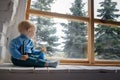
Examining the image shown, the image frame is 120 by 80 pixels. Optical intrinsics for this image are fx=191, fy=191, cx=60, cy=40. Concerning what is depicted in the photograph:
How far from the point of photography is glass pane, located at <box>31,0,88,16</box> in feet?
6.50

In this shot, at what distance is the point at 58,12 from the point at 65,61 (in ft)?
1.71

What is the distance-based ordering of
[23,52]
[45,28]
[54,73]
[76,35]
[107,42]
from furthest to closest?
[107,42]
[76,35]
[45,28]
[23,52]
[54,73]

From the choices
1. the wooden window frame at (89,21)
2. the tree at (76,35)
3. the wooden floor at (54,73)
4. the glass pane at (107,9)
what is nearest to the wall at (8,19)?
the wooden window frame at (89,21)

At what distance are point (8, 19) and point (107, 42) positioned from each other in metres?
1.18

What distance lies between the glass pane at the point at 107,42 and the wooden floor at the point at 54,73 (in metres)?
0.63

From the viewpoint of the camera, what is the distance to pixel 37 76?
1.33 metres

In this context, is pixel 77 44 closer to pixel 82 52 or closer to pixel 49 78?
pixel 82 52

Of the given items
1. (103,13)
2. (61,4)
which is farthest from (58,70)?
(103,13)

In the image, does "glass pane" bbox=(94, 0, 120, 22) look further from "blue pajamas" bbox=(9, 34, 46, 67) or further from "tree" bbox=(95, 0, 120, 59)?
"blue pajamas" bbox=(9, 34, 46, 67)

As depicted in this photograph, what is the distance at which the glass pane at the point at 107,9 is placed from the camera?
220 cm

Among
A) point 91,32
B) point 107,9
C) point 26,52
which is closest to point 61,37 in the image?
point 91,32

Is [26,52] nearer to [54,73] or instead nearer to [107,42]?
[54,73]

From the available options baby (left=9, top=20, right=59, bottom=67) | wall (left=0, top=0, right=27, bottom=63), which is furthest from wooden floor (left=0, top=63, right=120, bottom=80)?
wall (left=0, top=0, right=27, bottom=63)

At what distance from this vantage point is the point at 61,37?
2014 millimetres
